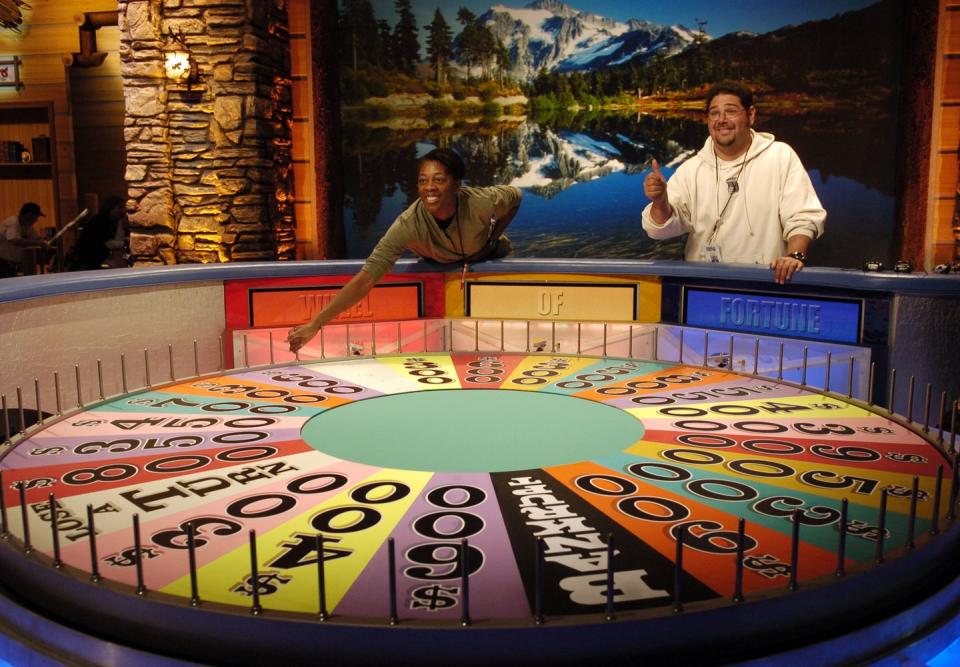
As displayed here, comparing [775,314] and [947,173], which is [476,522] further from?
[947,173]

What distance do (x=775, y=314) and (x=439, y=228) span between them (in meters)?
1.65

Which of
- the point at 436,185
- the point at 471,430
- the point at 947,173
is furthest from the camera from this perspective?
the point at 947,173

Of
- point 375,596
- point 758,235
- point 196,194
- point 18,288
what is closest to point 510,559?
point 375,596

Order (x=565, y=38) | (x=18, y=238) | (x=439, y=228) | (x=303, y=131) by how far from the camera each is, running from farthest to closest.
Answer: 1. (x=18, y=238)
2. (x=565, y=38)
3. (x=303, y=131)
4. (x=439, y=228)

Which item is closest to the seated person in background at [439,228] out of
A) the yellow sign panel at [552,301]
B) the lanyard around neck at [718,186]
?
the yellow sign panel at [552,301]

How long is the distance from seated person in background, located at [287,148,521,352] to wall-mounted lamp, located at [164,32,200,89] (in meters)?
3.48

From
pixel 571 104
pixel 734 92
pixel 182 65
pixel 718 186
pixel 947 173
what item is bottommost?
pixel 718 186

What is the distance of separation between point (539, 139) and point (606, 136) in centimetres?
66

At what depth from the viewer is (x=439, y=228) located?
3918mm

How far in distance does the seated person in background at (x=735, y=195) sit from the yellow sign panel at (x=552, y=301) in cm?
54

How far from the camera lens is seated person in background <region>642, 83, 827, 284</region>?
4.22 m

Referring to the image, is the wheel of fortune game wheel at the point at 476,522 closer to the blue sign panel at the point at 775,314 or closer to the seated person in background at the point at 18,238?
the blue sign panel at the point at 775,314

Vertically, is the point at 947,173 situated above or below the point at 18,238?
above

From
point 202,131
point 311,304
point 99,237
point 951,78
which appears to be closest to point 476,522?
point 311,304
